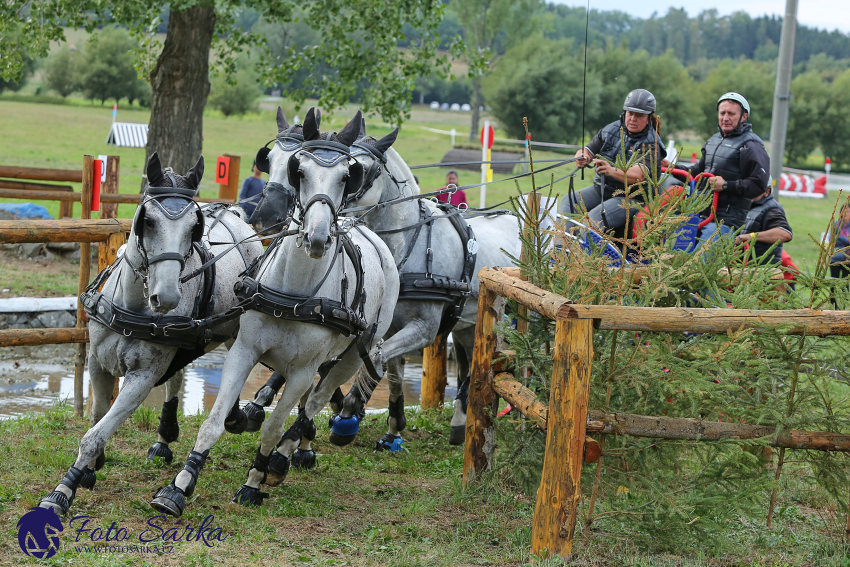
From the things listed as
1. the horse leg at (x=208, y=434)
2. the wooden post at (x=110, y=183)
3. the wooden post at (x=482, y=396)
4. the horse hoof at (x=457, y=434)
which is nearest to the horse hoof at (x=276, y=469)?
the horse leg at (x=208, y=434)

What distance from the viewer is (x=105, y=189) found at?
12.9 meters

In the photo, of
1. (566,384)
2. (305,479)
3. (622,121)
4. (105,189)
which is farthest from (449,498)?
(105,189)

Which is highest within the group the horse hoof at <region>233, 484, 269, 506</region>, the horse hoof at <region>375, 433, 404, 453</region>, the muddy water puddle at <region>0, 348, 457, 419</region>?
the horse hoof at <region>233, 484, 269, 506</region>

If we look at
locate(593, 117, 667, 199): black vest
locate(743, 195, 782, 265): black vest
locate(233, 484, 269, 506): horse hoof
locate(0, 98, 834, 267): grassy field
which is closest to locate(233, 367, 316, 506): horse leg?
locate(233, 484, 269, 506): horse hoof

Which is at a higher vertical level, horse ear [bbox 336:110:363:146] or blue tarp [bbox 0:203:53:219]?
horse ear [bbox 336:110:363:146]

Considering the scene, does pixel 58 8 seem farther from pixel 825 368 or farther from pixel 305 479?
pixel 825 368

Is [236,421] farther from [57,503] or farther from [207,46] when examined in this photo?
[207,46]

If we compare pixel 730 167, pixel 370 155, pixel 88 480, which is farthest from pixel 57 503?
pixel 730 167

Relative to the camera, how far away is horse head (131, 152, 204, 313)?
425 cm

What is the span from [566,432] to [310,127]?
2.19 m

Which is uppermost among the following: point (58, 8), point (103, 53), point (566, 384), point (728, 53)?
point (728, 53)

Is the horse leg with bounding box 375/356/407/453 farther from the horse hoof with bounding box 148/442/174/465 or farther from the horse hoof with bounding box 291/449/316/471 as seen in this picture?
the horse hoof with bounding box 148/442/174/465

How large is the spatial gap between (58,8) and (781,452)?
11.4m

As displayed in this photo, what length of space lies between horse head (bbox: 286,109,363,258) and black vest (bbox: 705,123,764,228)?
348 centimetres
